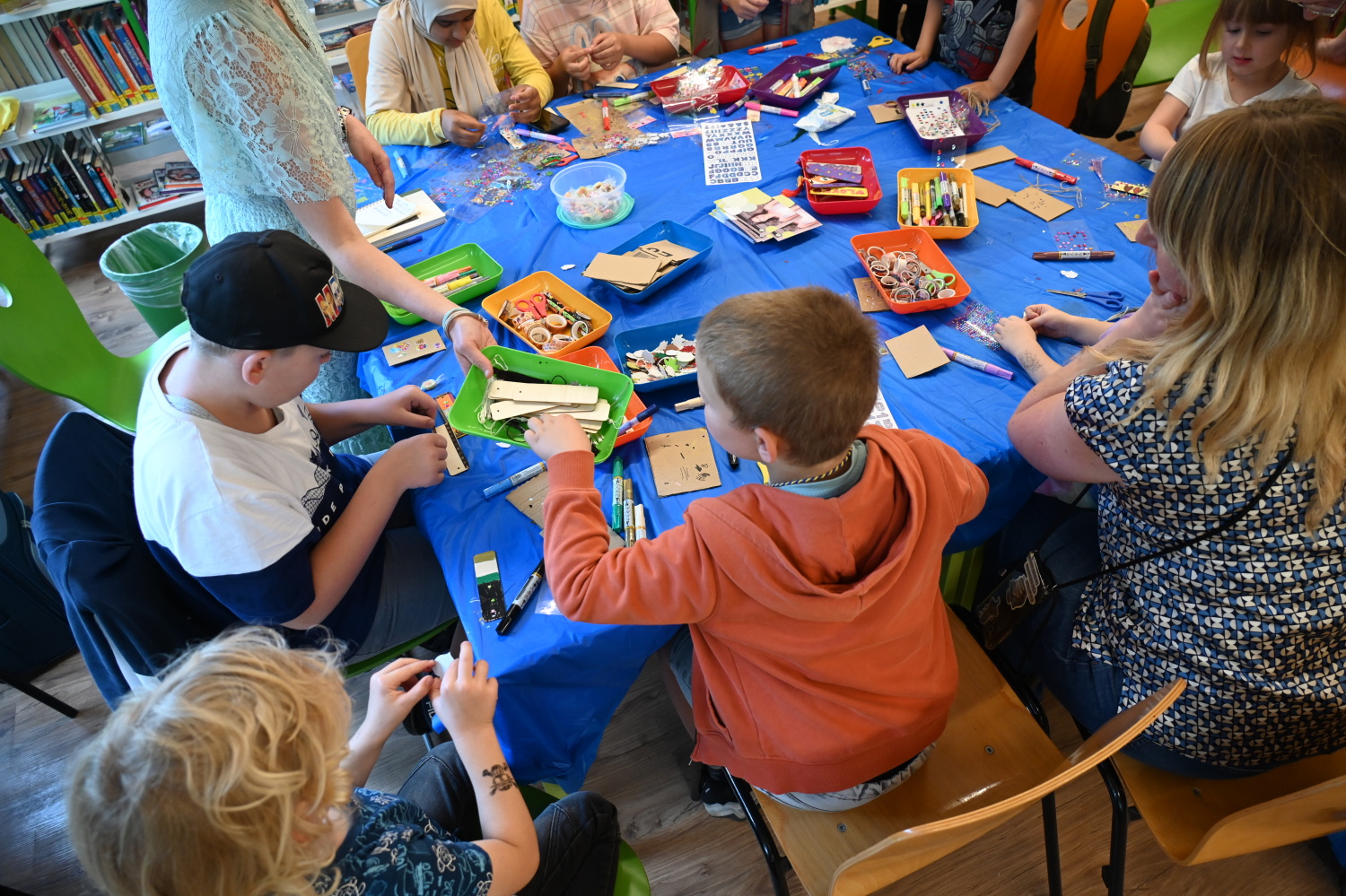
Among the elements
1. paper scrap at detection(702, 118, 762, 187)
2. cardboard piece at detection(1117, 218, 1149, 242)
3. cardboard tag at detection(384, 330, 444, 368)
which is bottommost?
cardboard piece at detection(1117, 218, 1149, 242)

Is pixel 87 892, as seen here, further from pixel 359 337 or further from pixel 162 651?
pixel 359 337

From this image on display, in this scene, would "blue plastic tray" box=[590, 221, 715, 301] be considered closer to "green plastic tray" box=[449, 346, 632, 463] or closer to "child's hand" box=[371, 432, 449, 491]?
"green plastic tray" box=[449, 346, 632, 463]

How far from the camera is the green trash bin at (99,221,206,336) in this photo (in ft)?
8.91

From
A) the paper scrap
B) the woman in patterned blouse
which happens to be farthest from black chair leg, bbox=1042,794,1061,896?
the paper scrap

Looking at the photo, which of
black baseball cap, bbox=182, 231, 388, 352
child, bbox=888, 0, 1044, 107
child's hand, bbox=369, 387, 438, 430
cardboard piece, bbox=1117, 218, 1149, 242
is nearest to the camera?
black baseball cap, bbox=182, 231, 388, 352

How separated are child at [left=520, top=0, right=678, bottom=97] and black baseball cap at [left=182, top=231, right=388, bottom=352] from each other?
2.05 m

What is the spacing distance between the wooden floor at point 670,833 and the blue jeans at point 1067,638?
0.48 m

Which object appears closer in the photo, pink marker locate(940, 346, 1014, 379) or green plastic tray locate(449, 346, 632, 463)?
green plastic tray locate(449, 346, 632, 463)

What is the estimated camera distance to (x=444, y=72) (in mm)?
2695

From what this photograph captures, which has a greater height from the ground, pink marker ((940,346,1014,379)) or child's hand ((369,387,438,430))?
child's hand ((369,387,438,430))

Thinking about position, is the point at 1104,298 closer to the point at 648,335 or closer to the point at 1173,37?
the point at 648,335

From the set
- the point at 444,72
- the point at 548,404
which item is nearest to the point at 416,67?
the point at 444,72

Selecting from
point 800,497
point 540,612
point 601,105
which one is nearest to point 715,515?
point 800,497

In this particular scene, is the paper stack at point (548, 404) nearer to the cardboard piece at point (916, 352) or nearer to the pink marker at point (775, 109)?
the cardboard piece at point (916, 352)
